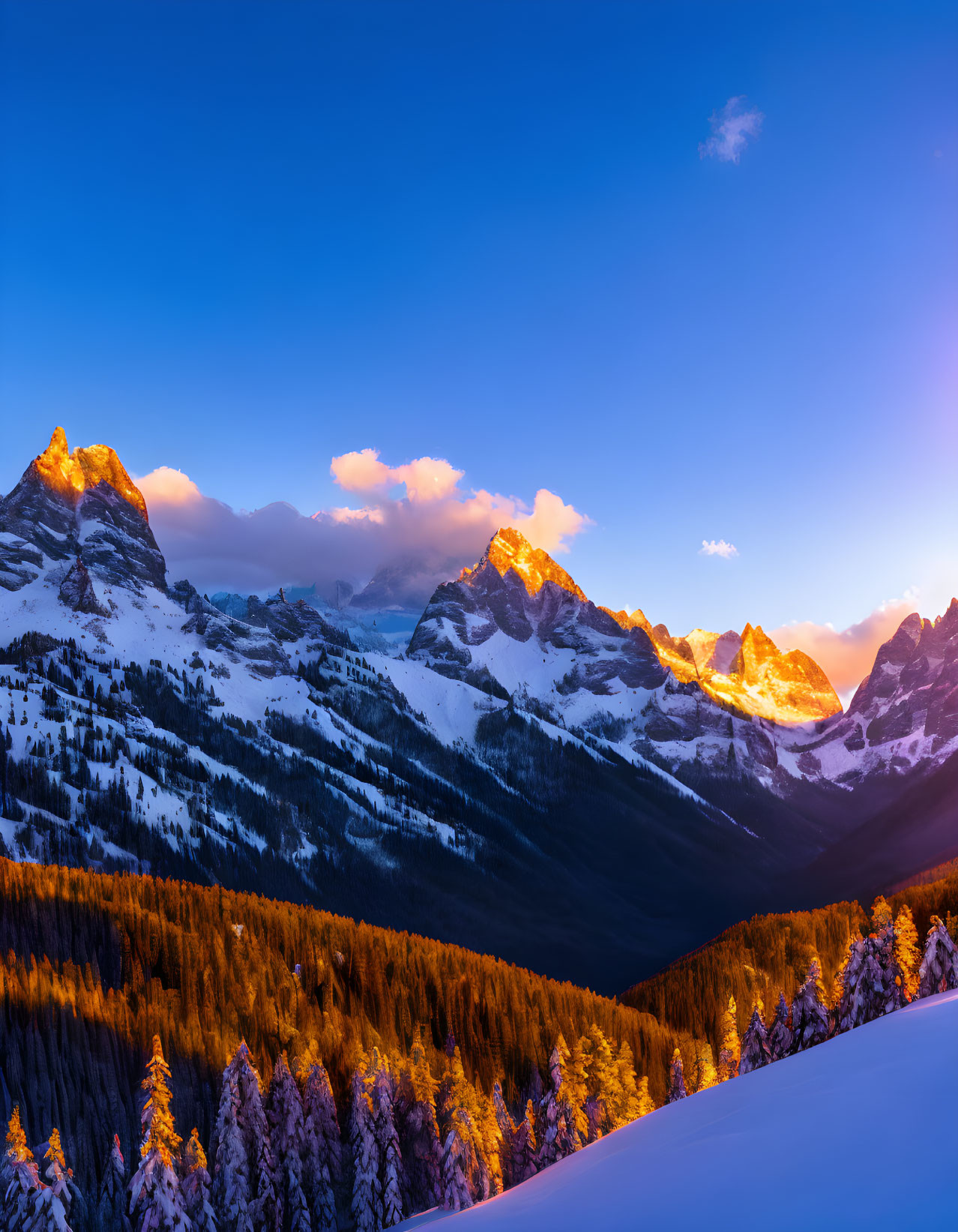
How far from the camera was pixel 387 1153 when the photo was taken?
78500 millimetres

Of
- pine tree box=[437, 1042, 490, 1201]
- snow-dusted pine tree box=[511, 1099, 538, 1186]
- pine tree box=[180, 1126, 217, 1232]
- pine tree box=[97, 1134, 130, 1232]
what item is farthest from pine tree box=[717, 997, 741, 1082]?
pine tree box=[97, 1134, 130, 1232]

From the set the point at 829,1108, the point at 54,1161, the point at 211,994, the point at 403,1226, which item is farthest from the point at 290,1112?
the point at 829,1108

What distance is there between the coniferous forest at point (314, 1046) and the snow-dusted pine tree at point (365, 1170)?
11.3 inches

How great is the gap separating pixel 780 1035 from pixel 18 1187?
6718 centimetres

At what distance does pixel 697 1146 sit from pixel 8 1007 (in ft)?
373

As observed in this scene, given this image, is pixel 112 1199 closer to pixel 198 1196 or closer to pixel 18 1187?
pixel 198 1196

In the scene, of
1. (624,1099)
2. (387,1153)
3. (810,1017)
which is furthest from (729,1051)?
(387,1153)

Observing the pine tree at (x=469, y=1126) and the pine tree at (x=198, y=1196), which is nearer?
the pine tree at (x=198, y=1196)

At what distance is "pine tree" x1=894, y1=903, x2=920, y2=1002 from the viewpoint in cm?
7581

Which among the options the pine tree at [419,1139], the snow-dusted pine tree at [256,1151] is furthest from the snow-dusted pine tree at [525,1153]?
the snow-dusted pine tree at [256,1151]

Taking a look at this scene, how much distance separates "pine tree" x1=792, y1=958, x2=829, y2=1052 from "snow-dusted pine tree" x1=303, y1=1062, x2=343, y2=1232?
51.2 metres

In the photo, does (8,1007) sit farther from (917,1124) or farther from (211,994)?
(917,1124)

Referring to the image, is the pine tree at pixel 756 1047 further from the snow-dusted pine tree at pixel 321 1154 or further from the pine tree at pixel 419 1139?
the snow-dusted pine tree at pixel 321 1154

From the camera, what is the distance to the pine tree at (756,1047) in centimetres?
7844
